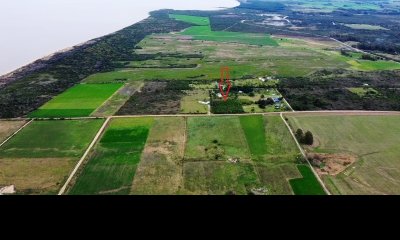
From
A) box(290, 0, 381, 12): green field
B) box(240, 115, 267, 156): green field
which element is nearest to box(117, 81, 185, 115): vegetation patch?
box(240, 115, 267, 156): green field

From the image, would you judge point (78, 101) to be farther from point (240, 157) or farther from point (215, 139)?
point (240, 157)

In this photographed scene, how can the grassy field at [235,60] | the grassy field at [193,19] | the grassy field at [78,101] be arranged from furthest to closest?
the grassy field at [193,19] < the grassy field at [235,60] < the grassy field at [78,101]

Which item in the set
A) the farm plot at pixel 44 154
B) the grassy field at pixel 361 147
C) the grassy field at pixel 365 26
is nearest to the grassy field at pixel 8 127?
the farm plot at pixel 44 154

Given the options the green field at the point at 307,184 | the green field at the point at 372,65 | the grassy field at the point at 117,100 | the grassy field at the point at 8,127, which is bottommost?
the green field at the point at 372,65

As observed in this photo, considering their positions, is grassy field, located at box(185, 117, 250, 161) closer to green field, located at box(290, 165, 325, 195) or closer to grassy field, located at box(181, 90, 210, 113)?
grassy field, located at box(181, 90, 210, 113)

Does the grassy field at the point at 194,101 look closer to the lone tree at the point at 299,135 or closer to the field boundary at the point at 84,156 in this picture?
the field boundary at the point at 84,156

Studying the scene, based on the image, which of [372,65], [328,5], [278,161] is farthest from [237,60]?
[328,5]
